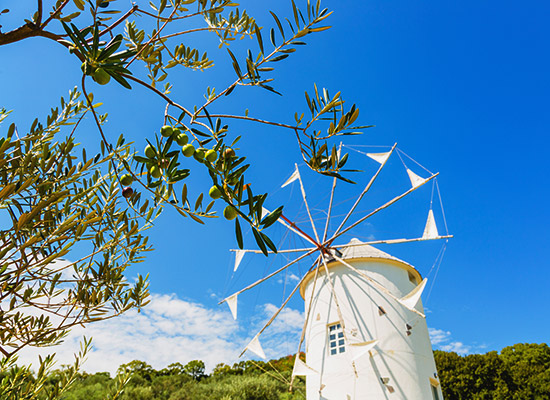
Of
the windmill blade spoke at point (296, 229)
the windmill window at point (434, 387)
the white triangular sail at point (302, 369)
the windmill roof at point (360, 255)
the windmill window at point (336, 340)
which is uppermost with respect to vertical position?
the windmill blade spoke at point (296, 229)

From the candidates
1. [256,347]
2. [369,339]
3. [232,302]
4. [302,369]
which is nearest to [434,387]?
[369,339]

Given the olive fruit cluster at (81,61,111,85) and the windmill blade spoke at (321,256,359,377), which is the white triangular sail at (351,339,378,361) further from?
the olive fruit cluster at (81,61,111,85)

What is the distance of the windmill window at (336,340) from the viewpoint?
997 cm

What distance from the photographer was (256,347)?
38.1ft

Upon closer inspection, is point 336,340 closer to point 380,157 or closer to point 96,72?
point 380,157

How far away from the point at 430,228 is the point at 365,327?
143 inches

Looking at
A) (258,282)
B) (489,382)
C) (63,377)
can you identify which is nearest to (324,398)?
(258,282)

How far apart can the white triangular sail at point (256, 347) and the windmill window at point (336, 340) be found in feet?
7.77

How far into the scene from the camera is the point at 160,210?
6.86 ft

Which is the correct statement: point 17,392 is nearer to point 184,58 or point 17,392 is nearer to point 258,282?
point 184,58

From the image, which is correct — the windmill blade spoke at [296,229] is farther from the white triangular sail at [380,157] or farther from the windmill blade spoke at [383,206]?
the white triangular sail at [380,157]

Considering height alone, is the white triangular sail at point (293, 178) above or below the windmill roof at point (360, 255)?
above

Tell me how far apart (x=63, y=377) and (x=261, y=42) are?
1997 mm

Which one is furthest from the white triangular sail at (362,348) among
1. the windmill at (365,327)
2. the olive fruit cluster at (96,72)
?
the olive fruit cluster at (96,72)
